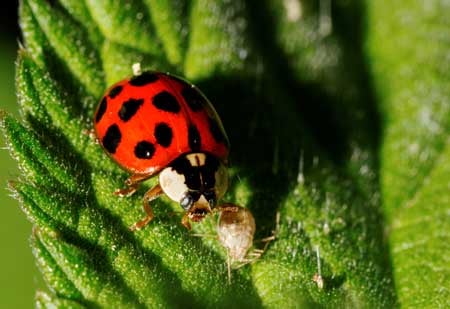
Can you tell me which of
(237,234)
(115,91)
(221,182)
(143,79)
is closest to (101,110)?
(115,91)

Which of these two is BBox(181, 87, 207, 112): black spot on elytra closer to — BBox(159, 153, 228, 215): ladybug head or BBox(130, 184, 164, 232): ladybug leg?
BBox(159, 153, 228, 215): ladybug head

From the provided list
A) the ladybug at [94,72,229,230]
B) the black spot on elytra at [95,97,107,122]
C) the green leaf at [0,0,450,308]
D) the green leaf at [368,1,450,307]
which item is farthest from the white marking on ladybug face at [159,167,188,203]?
the green leaf at [368,1,450,307]

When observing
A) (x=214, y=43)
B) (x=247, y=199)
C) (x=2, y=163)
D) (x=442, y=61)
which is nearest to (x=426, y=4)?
(x=442, y=61)

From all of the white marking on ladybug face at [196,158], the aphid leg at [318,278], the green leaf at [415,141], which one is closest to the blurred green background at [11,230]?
the white marking on ladybug face at [196,158]

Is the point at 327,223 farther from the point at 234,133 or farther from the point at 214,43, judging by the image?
the point at 214,43

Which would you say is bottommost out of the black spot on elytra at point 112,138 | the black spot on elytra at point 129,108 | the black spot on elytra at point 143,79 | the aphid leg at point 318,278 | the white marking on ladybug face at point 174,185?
the aphid leg at point 318,278

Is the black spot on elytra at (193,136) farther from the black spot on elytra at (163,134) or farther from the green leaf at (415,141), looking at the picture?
the green leaf at (415,141)

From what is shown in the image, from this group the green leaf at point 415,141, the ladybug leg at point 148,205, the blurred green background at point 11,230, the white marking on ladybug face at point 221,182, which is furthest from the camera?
the blurred green background at point 11,230

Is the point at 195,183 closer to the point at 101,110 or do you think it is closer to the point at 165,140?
the point at 165,140
